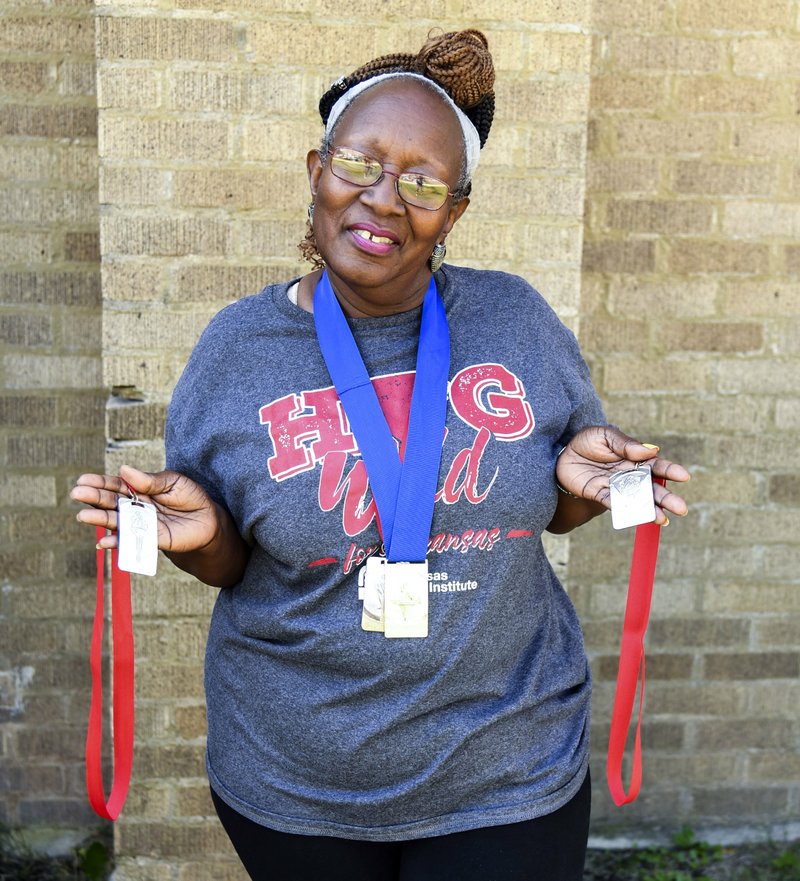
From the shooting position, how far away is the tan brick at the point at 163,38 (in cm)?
296

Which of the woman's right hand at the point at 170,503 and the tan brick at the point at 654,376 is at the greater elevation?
the woman's right hand at the point at 170,503

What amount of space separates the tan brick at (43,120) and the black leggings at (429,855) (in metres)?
2.33

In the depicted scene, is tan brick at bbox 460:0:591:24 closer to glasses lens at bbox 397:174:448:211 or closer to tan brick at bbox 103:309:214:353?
tan brick at bbox 103:309:214:353

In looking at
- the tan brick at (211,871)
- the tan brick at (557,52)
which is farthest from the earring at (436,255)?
the tan brick at (211,871)

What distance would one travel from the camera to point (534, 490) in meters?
1.95

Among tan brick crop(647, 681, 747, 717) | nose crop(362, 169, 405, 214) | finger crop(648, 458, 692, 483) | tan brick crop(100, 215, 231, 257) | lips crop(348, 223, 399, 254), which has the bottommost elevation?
tan brick crop(647, 681, 747, 717)

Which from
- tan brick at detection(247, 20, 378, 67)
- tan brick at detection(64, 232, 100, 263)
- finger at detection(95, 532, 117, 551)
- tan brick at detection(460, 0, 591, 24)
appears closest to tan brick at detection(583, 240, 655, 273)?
tan brick at detection(460, 0, 591, 24)

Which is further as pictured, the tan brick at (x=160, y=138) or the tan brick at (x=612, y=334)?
the tan brick at (x=612, y=334)

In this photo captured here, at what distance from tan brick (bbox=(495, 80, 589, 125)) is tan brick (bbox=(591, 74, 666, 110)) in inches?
20.4

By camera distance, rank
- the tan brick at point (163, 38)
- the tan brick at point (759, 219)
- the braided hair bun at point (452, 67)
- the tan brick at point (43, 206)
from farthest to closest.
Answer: the tan brick at point (759, 219), the tan brick at point (43, 206), the tan brick at point (163, 38), the braided hair bun at point (452, 67)

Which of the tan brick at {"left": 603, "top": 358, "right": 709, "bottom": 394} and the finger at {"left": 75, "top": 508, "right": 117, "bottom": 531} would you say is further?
the tan brick at {"left": 603, "top": 358, "right": 709, "bottom": 394}

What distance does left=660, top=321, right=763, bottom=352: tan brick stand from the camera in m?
3.75

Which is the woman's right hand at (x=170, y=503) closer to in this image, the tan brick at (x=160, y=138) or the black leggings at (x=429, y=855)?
the black leggings at (x=429, y=855)

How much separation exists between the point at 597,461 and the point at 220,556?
2.36 feet
